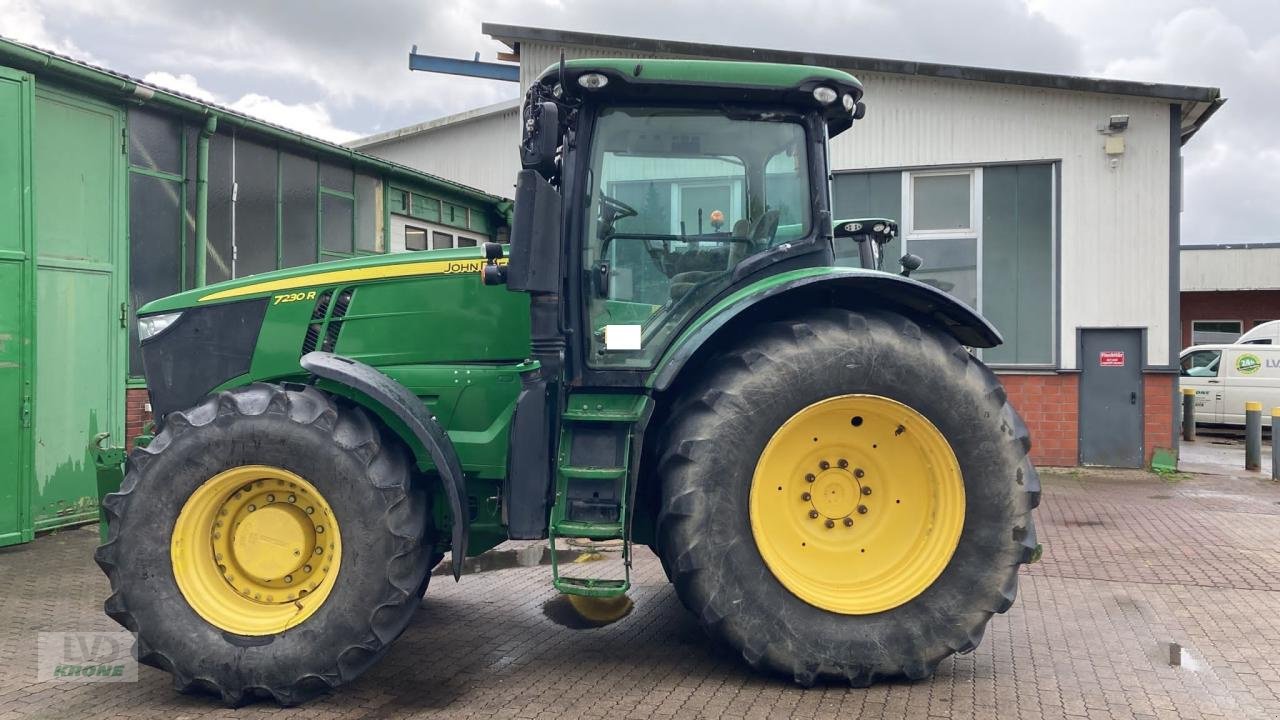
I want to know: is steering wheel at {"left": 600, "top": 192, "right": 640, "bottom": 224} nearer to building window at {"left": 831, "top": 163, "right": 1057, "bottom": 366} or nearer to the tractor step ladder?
the tractor step ladder

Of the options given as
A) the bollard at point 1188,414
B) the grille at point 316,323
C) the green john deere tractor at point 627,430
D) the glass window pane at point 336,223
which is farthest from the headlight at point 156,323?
the bollard at point 1188,414

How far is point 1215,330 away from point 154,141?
97.9 ft

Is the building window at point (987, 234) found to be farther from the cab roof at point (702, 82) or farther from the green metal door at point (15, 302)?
the green metal door at point (15, 302)

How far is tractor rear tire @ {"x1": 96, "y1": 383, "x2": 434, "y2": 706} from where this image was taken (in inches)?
148

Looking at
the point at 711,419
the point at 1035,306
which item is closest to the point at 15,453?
the point at 711,419

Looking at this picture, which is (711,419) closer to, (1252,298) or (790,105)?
(790,105)

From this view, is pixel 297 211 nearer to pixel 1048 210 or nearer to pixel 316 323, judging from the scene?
pixel 316 323

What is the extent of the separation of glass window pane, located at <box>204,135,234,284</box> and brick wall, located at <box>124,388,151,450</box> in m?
1.51

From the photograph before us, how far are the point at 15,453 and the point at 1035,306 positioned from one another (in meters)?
11.3

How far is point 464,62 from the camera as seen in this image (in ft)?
62.0

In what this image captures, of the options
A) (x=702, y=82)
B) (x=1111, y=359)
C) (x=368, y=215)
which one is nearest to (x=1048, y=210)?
(x=1111, y=359)

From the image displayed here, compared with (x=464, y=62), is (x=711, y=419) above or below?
below

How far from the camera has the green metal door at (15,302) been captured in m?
6.66

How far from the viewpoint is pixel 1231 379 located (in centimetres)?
1719
